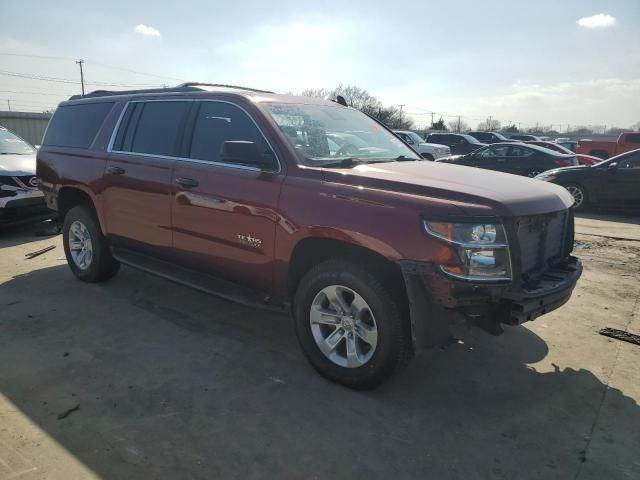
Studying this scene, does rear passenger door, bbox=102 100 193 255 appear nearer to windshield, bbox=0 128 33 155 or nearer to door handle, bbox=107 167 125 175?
door handle, bbox=107 167 125 175

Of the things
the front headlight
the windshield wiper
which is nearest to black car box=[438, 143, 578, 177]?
the windshield wiper

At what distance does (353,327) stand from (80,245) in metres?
3.70

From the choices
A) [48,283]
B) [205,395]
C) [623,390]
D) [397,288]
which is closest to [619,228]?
[623,390]

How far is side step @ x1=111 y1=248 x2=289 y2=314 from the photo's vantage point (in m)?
3.67

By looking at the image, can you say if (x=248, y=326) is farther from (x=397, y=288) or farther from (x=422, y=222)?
(x=422, y=222)

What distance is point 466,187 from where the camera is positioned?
3076 mm

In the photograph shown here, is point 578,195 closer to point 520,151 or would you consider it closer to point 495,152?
point 520,151

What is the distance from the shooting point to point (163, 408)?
304 centimetres

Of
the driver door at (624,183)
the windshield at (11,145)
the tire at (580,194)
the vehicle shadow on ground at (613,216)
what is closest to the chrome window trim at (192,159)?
the windshield at (11,145)

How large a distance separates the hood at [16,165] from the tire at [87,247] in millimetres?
2685

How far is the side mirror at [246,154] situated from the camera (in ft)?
11.2

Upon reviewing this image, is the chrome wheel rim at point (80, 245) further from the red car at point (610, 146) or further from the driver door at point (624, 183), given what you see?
the red car at point (610, 146)

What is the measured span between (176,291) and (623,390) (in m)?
4.09

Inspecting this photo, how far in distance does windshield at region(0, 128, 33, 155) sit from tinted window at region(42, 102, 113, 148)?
126 inches
